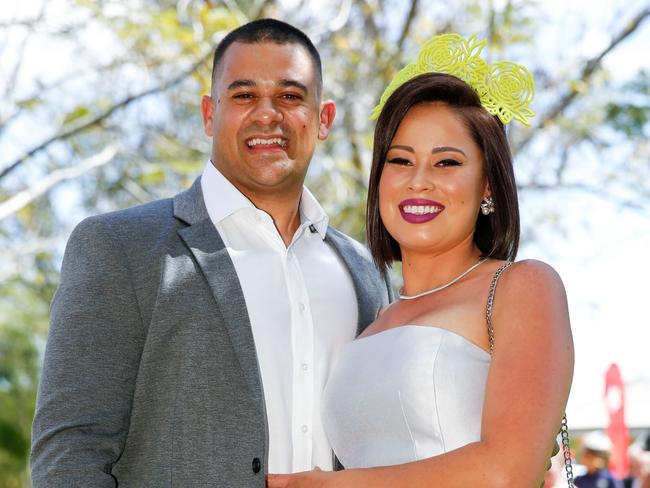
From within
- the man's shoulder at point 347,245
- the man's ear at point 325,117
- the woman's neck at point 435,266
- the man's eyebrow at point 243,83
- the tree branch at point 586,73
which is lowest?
the woman's neck at point 435,266

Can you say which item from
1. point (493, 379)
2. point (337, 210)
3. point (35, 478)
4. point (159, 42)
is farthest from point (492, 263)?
point (337, 210)

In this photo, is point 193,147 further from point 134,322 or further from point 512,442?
point 512,442

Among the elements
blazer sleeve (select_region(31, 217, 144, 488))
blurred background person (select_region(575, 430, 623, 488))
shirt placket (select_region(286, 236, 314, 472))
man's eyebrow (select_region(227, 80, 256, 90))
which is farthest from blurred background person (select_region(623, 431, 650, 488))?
blazer sleeve (select_region(31, 217, 144, 488))

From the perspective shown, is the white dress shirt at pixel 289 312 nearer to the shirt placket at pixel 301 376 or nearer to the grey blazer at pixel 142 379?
the shirt placket at pixel 301 376

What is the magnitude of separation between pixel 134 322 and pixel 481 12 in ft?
21.7

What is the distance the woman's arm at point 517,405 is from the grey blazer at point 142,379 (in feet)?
1.26

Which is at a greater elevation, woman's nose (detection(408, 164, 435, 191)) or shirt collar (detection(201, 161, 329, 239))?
shirt collar (detection(201, 161, 329, 239))

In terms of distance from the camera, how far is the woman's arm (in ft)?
9.86

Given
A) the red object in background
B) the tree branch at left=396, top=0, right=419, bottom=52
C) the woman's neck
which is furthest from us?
the red object in background

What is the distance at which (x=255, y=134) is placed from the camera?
406 cm

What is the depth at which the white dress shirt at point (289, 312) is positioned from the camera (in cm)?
367

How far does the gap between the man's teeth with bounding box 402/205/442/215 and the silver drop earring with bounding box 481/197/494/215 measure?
15 centimetres

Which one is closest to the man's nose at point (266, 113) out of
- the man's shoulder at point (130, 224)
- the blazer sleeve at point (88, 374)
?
the man's shoulder at point (130, 224)

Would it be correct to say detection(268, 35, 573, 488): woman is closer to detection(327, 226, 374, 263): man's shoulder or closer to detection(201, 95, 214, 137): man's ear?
detection(327, 226, 374, 263): man's shoulder
